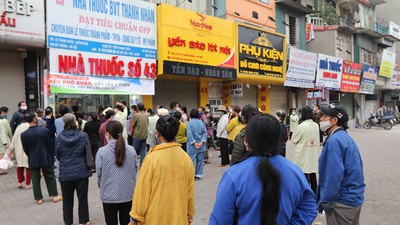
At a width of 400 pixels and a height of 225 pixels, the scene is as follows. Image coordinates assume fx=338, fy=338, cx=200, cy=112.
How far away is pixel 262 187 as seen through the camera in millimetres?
1799

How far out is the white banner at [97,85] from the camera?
948cm

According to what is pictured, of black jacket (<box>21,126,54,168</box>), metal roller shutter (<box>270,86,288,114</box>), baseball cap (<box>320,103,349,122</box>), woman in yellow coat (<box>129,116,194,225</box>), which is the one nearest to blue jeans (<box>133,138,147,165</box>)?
black jacket (<box>21,126,54,168</box>)

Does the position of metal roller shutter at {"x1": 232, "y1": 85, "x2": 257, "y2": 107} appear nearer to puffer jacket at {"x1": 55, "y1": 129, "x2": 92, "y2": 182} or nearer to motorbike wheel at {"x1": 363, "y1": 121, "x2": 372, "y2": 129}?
motorbike wheel at {"x1": 363, "y1": 121, "x2": 372, "y2": 129}

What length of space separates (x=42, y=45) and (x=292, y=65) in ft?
42.0

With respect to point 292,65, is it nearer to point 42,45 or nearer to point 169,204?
point 42,45

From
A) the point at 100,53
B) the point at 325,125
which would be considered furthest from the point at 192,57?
the point at 325,125

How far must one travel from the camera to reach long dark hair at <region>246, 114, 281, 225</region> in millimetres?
1794

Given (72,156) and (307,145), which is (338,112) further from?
(72,156)

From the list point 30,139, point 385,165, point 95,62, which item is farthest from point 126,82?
point 385,165

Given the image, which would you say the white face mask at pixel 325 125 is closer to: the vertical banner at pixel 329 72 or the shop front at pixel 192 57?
the shop front at pixel 192 57

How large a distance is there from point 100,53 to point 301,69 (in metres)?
12.1

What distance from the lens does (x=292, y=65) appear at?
59.4ft

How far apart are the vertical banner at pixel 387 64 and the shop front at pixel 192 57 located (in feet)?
59.0

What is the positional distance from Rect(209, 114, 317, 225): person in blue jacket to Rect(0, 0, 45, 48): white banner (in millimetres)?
8713
